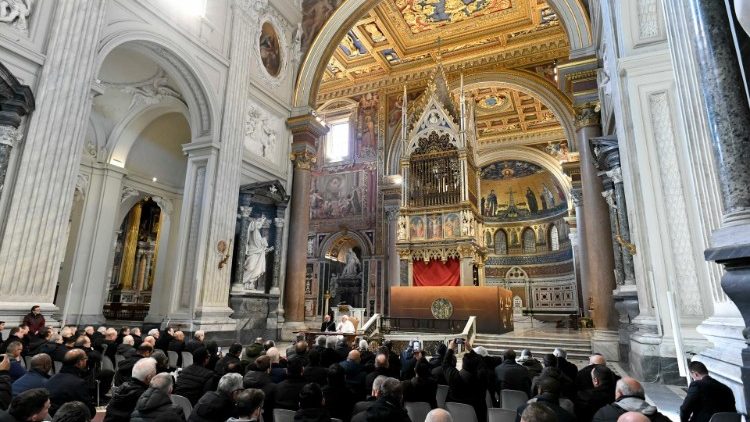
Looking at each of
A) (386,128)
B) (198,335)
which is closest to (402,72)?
(386,128)

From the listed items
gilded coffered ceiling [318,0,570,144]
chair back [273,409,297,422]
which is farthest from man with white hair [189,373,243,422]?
gilded coffered ceiling [318,0,570,144]

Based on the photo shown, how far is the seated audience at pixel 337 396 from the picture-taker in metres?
3.03

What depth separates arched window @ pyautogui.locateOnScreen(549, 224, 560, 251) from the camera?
21891 millimetres

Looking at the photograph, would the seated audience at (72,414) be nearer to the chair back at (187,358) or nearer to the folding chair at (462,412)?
the folding chair at (462,412)

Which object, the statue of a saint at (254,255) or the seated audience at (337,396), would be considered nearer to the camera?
the seated audience at (337,396)

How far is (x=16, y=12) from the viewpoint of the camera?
5.82m

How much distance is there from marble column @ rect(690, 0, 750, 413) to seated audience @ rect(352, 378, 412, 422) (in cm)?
174

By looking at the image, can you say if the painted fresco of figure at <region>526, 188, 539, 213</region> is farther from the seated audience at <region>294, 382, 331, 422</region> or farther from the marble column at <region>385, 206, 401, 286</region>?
the seated audience at <region>294, 382, 331, 422</region>

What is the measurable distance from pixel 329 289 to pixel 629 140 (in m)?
13.7

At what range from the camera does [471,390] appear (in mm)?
3365

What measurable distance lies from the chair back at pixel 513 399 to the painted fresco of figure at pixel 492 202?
21471 millimetres

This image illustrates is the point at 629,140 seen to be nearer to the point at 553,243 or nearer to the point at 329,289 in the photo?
the point at 329,289

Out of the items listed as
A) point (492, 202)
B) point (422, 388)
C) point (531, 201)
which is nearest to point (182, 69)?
point (422, 388)

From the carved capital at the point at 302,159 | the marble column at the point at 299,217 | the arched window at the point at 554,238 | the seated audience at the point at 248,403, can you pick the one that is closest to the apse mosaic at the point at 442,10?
the marble column at the point at 299,217
